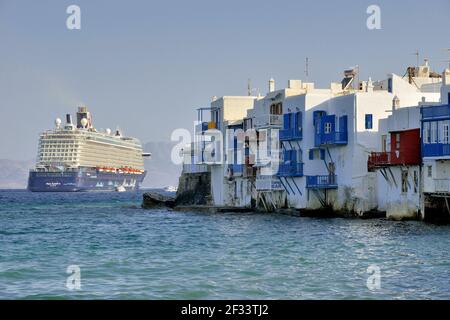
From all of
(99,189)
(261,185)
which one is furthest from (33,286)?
(99,189)

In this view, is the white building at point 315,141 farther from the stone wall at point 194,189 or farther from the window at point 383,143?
the stone wall at point 194,189

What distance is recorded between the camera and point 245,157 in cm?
6806

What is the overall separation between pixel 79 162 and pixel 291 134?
4796 inches

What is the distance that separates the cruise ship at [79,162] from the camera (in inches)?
6983

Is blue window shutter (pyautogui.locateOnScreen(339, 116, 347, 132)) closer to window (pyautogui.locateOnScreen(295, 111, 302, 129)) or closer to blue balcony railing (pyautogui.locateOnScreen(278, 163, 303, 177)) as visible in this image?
window (pyautogui.locateOnScreen(295, 111, 302, 129))

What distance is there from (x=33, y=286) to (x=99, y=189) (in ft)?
515

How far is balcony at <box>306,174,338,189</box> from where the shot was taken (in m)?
55.6

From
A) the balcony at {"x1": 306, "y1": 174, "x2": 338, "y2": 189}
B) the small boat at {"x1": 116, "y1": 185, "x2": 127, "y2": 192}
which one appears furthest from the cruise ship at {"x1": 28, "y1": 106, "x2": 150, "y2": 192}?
the balcony at {"x1": 306, "y1": 174, "x2": 338, "y2": 189}

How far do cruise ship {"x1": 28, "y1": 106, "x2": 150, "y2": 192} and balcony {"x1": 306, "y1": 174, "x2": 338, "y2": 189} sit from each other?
121830mm

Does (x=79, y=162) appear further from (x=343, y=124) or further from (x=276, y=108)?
(x=343, y=124)

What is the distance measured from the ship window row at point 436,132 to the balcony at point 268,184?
17173 millimetres

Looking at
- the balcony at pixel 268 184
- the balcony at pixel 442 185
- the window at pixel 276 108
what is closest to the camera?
the balcony at pixel 442 185

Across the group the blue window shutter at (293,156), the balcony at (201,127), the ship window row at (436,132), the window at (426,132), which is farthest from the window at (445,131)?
the balcony at (201,127)

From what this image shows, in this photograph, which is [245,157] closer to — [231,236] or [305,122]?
[305,122]
